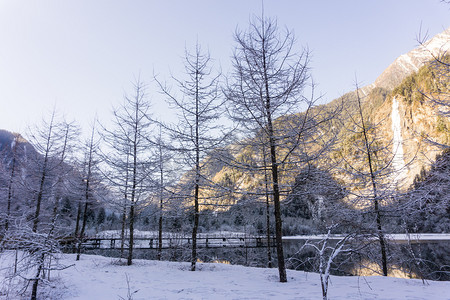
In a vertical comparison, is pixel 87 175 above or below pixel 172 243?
above

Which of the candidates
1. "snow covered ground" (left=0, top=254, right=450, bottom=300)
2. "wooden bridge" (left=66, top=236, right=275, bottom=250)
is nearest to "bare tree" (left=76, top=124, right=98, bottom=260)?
"wooden bridge" (left=66, top=236, right=275, bottom=250)

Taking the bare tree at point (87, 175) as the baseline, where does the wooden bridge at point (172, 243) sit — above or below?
below

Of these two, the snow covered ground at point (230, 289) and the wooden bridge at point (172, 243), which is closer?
the snow covered ground at point (230, 289)

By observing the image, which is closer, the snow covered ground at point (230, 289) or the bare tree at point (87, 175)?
the snow covered ground at point (230, 289)

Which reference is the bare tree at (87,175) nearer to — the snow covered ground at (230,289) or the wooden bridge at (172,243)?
the wooden bridge at (172,243)

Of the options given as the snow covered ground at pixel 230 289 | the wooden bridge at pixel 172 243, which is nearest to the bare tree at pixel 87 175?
the wooden bridge at pixel 172 243

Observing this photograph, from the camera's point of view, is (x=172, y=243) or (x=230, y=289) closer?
(x=230, y=289)

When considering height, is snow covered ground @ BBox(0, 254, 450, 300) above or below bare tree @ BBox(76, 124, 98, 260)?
below

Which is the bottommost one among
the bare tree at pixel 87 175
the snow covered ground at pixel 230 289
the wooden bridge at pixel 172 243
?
the wooden bridge at pixel 172 243

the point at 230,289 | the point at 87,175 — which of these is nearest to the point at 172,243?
the point at 87,175

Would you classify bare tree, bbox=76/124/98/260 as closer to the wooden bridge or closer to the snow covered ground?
the wooden bridge

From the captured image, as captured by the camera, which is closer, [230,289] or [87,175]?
[230,289]

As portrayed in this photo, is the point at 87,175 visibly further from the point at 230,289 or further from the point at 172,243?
the point at 230,289

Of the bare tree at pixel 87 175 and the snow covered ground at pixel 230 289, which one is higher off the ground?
the bare tree at pixel 87 175
